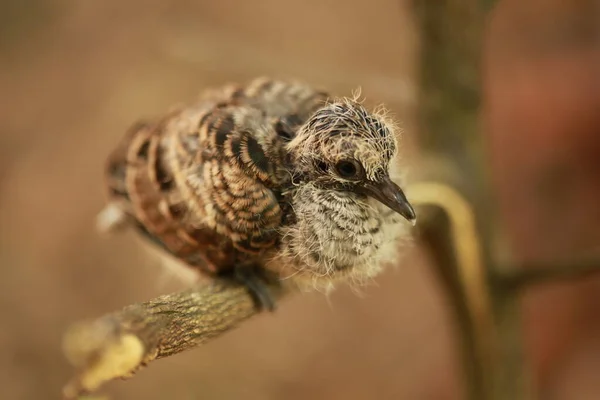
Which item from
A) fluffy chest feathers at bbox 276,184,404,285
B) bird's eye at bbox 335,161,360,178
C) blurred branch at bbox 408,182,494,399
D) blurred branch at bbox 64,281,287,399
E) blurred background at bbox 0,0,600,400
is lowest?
blurred branch at bbox 64,281,287,399

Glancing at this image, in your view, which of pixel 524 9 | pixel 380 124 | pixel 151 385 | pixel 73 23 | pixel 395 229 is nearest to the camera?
pixel 380 124

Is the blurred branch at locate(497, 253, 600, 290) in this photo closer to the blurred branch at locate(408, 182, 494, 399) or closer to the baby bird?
the blurred branch at locate(408, 182, 494, 399)

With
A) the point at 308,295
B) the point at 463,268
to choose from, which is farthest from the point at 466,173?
the point at 308,295

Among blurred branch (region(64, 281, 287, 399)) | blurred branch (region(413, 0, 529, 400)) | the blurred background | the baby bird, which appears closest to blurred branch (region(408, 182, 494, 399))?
blurred branch (region(413, 0, 529, 400))

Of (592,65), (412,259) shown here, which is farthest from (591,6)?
(412,259)

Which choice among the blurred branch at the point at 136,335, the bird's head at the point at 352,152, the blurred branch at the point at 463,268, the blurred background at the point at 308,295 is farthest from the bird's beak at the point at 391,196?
the blurred background at the point at 308,295

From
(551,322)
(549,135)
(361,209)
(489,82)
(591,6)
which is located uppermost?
(591,6)

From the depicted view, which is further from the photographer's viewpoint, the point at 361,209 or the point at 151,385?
the point at 151,385

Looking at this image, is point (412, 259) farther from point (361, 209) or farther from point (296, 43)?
point (361, 209)
